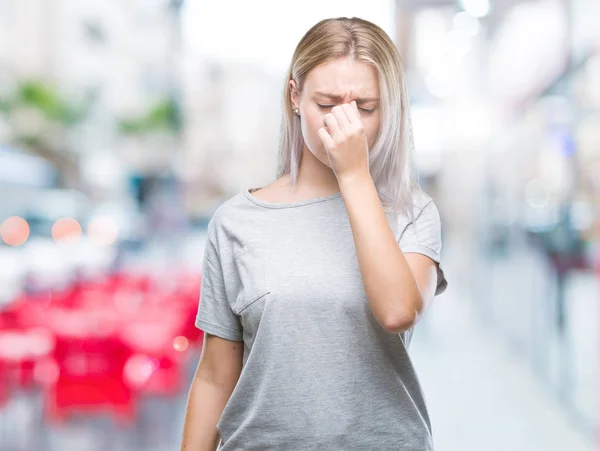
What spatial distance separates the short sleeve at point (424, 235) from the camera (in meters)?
1.41

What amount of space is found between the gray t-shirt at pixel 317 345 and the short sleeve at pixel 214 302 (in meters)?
0.06

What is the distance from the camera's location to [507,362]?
324 inches

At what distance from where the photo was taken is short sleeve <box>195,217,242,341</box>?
152cm

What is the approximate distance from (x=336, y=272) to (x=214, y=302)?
0.87 ft

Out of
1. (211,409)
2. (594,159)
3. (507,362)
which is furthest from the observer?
(507,362)

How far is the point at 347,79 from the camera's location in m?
1.38

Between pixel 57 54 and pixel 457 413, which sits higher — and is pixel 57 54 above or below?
above

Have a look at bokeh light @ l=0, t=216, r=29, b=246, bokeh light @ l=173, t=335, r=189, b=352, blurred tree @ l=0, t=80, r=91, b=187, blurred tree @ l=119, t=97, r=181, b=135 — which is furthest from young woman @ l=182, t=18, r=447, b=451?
blurred tree @ l=119, t=97, r=181, b=135

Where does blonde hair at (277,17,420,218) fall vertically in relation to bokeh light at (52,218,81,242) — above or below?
above

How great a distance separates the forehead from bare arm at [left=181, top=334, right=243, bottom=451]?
0.52 meters

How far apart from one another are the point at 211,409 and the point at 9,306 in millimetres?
4578

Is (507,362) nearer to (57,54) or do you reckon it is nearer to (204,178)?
(57,54)

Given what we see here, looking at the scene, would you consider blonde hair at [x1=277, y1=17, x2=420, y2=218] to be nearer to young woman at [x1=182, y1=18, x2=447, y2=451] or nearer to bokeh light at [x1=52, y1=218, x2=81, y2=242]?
young woman at [x1=182, y1=18, x2=447, y2=451]

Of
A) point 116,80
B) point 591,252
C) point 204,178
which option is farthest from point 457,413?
point 204,178
